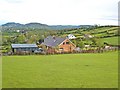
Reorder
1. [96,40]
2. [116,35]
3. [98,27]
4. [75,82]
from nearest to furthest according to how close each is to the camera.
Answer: [75,82], [96,40], [116,35], [98,27]

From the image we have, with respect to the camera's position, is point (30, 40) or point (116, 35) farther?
point (116, 35)

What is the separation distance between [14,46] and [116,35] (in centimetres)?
2234

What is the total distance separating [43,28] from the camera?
70.7 meters

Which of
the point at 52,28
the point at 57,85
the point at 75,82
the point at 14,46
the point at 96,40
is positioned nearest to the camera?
the point at 57,85

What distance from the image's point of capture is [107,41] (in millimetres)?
49469

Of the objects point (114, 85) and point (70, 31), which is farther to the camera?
point (70, 31)

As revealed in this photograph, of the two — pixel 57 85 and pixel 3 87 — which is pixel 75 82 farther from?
pixel 3 87

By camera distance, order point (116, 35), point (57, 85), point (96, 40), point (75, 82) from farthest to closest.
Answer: point (116, 35)
point (96, 40)
point (75, 82)
point (57, 85)

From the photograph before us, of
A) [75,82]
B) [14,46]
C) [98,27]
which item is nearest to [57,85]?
[75,82]

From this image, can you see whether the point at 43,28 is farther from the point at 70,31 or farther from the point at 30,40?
the point at 30,40

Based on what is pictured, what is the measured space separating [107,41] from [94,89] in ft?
127

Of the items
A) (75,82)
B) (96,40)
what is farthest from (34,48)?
(75,82)

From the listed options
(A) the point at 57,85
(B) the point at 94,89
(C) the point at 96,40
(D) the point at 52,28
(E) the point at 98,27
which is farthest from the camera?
(D) the point at 52,28

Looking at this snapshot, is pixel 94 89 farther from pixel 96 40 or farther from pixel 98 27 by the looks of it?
pixel 98 27
